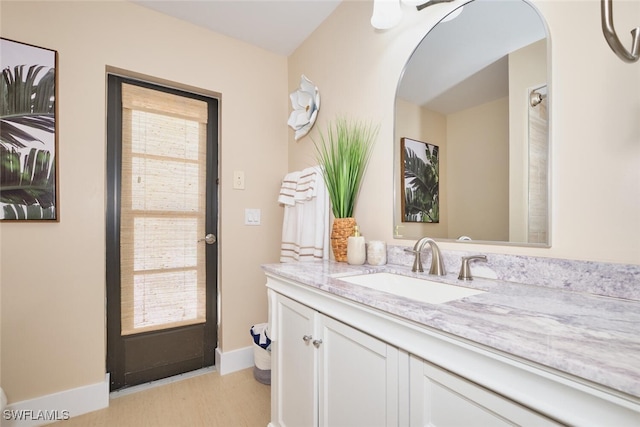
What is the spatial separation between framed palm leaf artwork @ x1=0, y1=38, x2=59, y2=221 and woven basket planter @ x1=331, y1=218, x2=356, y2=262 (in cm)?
147

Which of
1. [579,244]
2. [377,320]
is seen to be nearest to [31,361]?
[377,320]

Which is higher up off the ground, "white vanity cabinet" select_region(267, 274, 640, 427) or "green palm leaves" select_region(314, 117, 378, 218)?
"green palm leaves" select_region(314, 117, 378, 218)

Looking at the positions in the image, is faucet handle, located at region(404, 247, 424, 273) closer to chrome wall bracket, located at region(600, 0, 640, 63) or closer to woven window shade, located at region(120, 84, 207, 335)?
chrome wall bracket, located at region(600, 0, 640, 63)

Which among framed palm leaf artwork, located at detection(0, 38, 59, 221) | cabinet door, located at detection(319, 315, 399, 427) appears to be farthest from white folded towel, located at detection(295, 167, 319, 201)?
framed palm leaf artwork, located at detection(0, 38, 59, 221)

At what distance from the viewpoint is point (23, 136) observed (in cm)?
151

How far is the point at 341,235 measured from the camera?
1.51 meters

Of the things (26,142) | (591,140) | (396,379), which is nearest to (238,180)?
(26,142)

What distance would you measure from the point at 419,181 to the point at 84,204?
5.83 feet

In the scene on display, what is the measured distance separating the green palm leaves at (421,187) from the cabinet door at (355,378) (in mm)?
643

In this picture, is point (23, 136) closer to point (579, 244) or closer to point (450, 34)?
point (450, 34)

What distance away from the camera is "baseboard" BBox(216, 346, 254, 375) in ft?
6.74

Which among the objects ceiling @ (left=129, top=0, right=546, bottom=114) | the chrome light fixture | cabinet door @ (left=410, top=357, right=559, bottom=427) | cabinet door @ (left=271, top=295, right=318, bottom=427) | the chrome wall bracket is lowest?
cabinet door @ (left=271, top=295, right=318, bottom=427)

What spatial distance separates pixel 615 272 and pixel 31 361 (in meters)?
2.43

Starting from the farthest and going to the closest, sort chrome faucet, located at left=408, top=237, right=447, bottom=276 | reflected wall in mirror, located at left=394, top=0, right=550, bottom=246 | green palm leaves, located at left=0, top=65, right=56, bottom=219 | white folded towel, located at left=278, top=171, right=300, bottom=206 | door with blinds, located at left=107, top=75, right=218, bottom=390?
white folded towel, located at left=278, top=171, right=300, bottom=206
door with blinds, located at left=107, top=75, right=218, bottom=390
green palm leaves, located at left=0, top=65, right=56, bottom=219
chrome faucet, located at left=408, top=237, right=447, bottom=276
reflected wall in mirror, located at left=394, top=0, right=550, bottom=246
